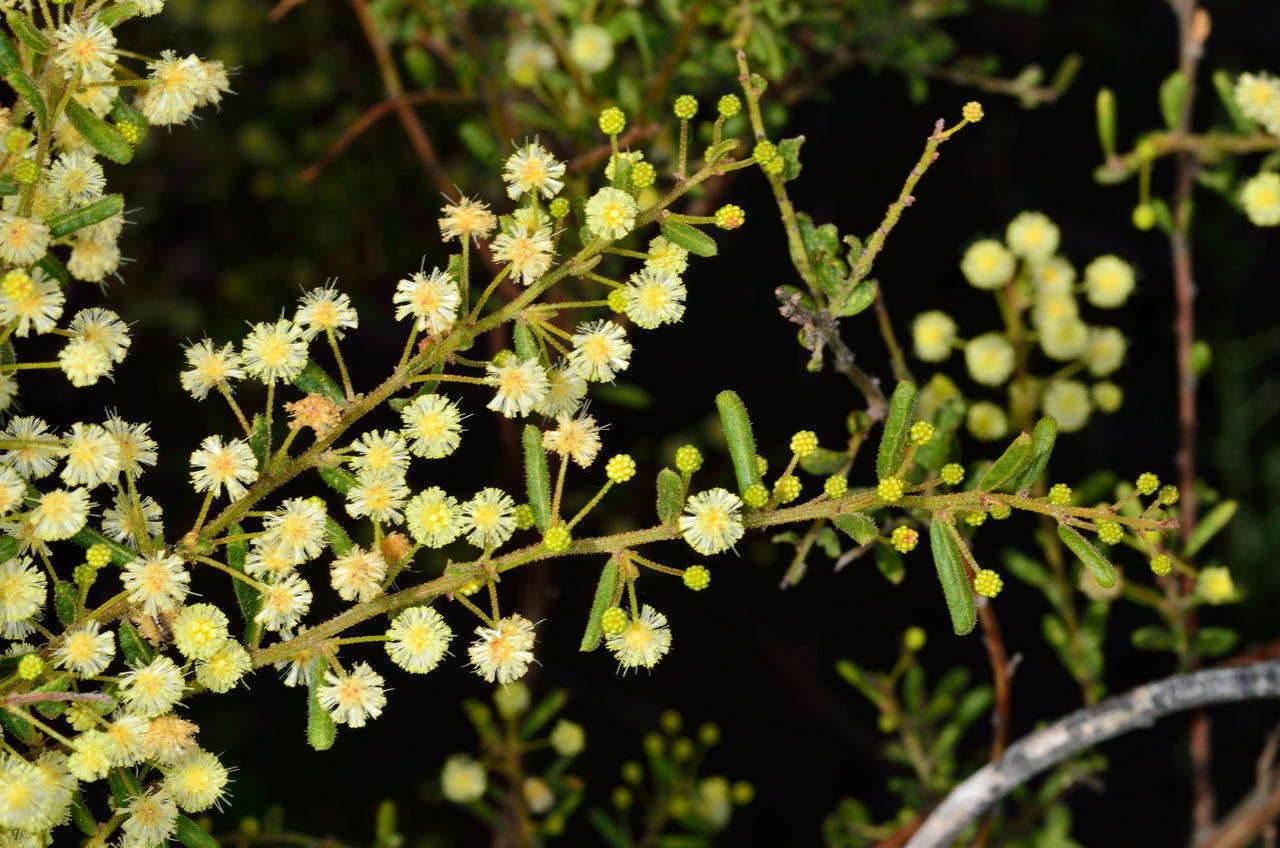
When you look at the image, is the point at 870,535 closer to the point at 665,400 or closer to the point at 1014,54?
the point at 665,400

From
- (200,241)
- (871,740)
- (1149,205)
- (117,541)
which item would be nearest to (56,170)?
(117,541)

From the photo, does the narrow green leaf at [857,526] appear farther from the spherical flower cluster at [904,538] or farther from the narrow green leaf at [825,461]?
the narrow green leaf at [825,461]

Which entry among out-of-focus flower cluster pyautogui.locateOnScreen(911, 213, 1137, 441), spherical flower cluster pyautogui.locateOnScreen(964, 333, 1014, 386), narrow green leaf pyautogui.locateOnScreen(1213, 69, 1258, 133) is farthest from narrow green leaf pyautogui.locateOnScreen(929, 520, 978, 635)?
narrow green leaf pyautogui.locateOnScreen(1213, 69, 1258, 133)

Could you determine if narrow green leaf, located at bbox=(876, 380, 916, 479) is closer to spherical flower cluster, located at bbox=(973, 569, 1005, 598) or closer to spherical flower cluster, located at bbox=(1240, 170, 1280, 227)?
spherical flower cluster, located at bbox=(973, 569, 1005, 598)

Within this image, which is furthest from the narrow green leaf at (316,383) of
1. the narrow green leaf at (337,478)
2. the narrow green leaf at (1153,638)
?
the narrow green leaf at (1153,638)

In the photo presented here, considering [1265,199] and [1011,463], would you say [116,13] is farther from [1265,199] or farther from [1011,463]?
[1265,199]

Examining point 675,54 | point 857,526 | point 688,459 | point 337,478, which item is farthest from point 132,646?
point 675,54
